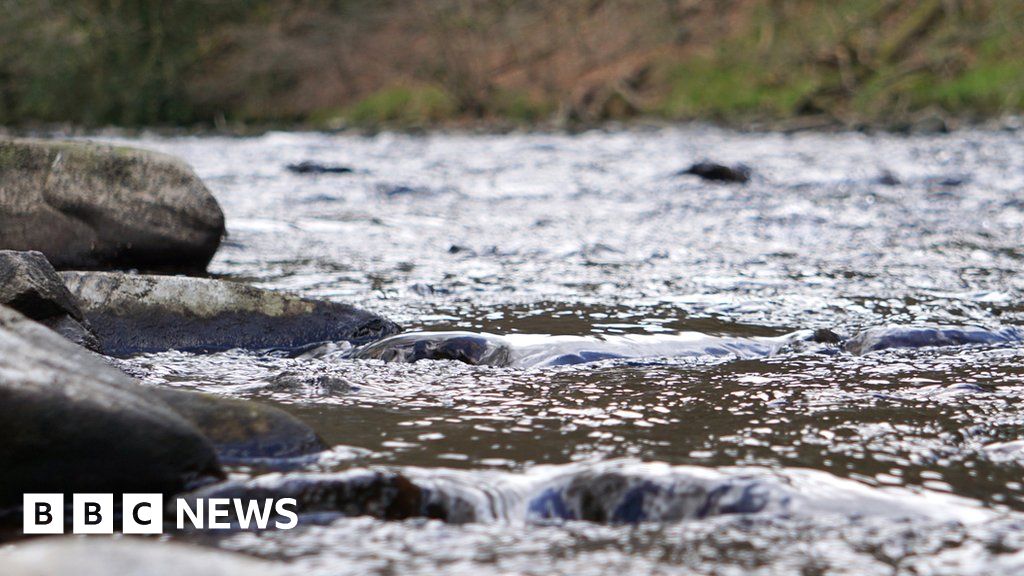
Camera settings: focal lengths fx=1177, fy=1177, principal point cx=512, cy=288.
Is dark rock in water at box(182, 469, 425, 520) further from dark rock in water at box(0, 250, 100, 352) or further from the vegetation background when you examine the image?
the vegetation background

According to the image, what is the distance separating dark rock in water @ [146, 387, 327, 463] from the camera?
2.38m

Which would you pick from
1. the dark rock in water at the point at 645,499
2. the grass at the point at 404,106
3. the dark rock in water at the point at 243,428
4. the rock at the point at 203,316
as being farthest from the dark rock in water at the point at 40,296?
the grass at the point at 404,106

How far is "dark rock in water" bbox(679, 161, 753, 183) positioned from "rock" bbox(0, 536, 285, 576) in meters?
8.91

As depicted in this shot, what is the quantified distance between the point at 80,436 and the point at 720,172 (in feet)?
28.1

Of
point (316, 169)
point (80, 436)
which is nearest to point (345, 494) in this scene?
point (80, 436)

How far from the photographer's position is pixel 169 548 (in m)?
1.58

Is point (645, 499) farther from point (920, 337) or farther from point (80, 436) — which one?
point (920, 337)

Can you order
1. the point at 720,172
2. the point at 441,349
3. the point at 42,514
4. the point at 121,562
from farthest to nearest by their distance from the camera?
the point at 720,172
the point at 441,349
the point at 42,514
the point at 121,562

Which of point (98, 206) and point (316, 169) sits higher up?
point (316, 169)

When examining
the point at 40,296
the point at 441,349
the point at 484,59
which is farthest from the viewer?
the point at 484,59

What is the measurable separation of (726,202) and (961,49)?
19.4 metres

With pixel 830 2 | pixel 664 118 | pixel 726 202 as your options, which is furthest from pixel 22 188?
pixel 830 2

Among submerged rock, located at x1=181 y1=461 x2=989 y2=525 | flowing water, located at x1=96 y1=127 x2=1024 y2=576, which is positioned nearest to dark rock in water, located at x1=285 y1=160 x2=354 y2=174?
flowing water, located at x1=96 y1=127 x2=1024 y2=576

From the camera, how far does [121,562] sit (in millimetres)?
1496
